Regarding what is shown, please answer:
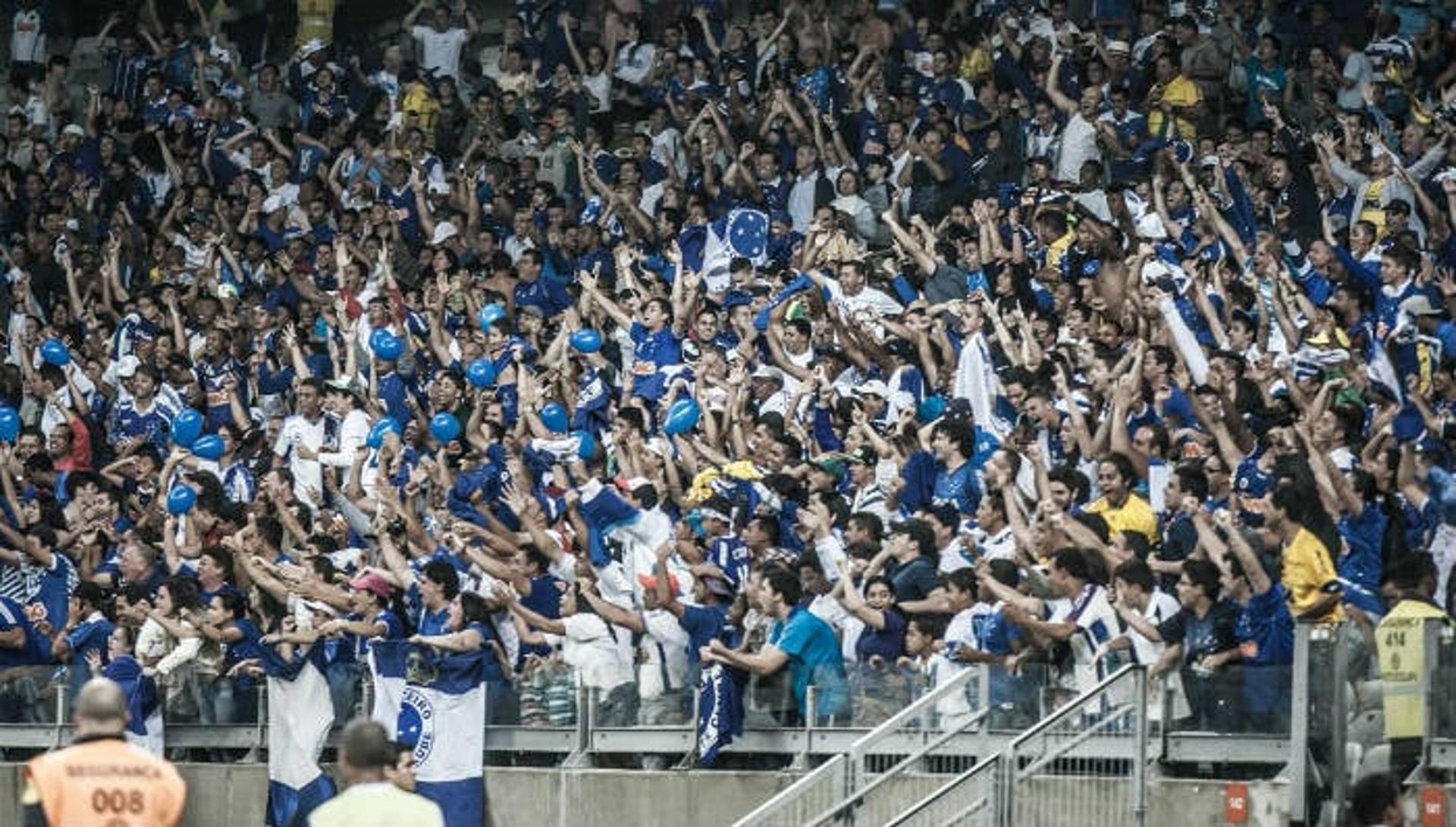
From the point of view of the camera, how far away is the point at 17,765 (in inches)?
845

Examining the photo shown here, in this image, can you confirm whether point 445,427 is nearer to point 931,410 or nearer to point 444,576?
point 931,410

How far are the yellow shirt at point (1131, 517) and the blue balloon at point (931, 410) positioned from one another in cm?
353

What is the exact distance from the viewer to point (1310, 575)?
16.7m

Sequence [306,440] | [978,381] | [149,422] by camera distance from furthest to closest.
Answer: [149,422] < [306,440] < [978,381]

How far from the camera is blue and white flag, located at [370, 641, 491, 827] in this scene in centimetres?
1941

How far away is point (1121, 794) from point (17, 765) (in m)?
8.44

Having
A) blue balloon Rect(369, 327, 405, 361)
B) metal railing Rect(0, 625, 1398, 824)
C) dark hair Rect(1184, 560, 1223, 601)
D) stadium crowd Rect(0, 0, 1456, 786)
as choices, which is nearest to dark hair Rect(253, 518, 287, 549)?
stadium crowd Rect(0, 0, 1456, 786)

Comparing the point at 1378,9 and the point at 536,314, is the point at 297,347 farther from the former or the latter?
the point at 1378,9

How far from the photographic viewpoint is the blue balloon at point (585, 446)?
74.7 ft

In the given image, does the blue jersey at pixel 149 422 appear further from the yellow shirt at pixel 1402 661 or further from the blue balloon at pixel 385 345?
the yellow shirt at pixel 1402 661

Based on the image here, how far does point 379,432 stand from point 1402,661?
10202 mm

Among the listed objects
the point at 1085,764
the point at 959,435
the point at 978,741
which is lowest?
the point at 1085,764

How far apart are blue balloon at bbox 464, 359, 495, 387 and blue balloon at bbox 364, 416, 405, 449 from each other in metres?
0.70

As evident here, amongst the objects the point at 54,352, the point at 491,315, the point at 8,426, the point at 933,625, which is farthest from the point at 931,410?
the point at 54,352
